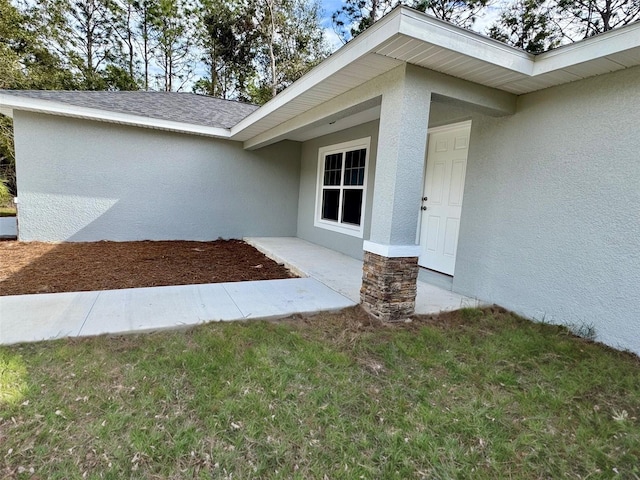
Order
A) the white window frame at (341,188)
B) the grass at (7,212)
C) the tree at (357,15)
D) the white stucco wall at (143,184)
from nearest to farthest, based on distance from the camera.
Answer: the white window frame at (341,188)
the white stucco wall at (143,184)
the grass at (7,212)
the tree at (357,15)

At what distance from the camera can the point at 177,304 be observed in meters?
3.45

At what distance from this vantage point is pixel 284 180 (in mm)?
8422

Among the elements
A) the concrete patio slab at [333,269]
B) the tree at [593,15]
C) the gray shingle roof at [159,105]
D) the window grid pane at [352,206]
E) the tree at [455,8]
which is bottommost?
the concrete patio slab at [333,269]

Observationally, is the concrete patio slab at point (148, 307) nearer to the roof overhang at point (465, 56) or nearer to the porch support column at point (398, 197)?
the porch support column at point (398, 197)

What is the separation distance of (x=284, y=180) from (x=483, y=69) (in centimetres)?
584

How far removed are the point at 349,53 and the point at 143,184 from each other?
558cm

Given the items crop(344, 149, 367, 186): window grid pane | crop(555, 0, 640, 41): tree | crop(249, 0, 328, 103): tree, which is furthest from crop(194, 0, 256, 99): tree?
crop(344, 149, 367, 186): window grid pane

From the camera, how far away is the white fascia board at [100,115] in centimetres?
567

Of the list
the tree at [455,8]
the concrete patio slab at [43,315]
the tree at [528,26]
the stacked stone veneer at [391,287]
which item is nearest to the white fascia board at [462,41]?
the stacked stone veneer at [391,287]

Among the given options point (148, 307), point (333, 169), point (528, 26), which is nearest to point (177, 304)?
point (148, 307)

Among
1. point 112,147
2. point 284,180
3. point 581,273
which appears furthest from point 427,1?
point 581,273

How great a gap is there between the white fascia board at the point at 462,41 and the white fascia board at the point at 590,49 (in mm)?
124

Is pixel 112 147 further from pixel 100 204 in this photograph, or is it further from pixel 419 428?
pixel 419 428

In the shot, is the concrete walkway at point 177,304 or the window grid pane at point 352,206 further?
the window grid pane at point 352,206
